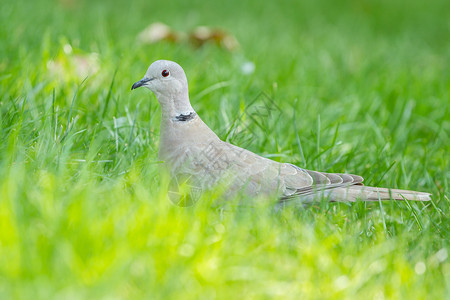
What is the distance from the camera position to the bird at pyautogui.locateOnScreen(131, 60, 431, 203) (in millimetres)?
2744

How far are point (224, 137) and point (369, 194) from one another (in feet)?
3.19

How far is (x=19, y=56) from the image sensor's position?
4.03 metres

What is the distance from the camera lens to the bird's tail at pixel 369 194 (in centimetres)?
281

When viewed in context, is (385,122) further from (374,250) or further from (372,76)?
(374,250)

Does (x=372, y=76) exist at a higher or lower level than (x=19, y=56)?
lower

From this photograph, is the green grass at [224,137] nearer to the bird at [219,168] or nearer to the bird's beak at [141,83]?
the bird at [219,168]

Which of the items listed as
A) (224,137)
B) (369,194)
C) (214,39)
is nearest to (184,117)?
(224,137)

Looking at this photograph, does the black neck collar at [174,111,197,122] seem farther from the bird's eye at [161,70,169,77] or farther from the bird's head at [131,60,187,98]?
the bird's eye at [161,70,169,77]

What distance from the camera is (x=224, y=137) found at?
341cm

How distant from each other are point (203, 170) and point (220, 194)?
204mm

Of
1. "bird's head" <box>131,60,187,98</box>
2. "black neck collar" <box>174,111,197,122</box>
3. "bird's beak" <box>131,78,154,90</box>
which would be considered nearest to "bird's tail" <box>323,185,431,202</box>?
"black neck collar" <box>174,111,197,122</box>

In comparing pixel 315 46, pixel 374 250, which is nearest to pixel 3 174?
pixel 374 250

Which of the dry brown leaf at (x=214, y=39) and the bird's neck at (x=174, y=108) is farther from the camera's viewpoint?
the dry brown leaf at (x=214, y=39)

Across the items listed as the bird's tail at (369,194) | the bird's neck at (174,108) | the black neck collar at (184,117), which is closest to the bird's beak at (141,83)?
the bird's neck at (174,108)
